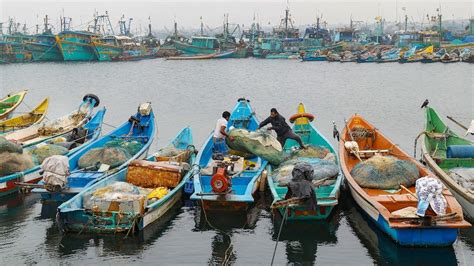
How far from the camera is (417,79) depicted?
178 feet

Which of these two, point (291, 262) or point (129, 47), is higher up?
point (129, 47)

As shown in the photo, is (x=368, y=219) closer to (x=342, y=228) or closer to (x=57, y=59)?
(x=342, y=228)

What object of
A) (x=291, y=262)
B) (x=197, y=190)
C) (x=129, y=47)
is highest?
(x=129, y=47)

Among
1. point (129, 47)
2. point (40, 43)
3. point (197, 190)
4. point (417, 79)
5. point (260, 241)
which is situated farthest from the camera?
point (129, 47)

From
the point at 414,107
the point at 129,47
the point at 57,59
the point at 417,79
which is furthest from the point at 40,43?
the point at 414,107

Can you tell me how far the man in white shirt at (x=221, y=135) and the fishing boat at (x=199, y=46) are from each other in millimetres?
88532

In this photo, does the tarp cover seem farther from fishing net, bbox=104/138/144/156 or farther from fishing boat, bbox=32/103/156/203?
fishing net, bbox=104/138/144/156

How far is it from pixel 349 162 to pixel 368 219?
8.98ft

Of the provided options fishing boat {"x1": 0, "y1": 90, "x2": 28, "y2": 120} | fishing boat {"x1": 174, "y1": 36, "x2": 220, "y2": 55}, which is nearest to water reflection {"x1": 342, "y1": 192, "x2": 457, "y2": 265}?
fishing boat {"x1": 0, "y1": 90, "x2": 28, "y2": 120}

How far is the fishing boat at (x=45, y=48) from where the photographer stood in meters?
90.5

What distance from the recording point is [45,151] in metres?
15.5

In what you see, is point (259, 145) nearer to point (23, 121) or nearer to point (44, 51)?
point (23, 121)

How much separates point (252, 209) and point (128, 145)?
497 centimetres

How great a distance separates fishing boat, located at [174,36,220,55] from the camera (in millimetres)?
103000
